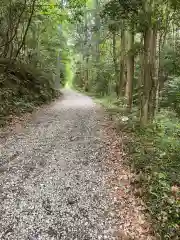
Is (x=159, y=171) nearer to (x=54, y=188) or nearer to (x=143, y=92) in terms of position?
(x=54, y=188)

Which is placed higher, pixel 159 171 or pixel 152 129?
pixel 152 129

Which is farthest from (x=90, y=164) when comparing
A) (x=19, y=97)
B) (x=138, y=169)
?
(x=19, y=97)

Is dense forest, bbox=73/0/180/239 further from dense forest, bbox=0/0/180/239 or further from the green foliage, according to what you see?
the green foliage

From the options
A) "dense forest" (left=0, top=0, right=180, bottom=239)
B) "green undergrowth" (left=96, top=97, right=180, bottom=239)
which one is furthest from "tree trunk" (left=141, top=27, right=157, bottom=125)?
"green undergrowth" (left=96, top=97, right=180, bottom=239)

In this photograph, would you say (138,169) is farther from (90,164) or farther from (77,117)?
(77,117)

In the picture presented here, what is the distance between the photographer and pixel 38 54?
69.5 feet

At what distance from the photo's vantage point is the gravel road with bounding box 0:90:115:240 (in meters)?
4.07

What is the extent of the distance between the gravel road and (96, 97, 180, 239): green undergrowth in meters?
0.81

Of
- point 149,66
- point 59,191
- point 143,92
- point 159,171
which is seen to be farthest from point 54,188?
point 149,66

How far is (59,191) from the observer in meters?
5.12

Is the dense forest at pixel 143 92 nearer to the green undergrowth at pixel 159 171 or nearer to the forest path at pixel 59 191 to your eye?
the green undergrowth at pixel 159 171

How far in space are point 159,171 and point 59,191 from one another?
7.38 feet

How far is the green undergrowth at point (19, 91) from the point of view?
1111 cm

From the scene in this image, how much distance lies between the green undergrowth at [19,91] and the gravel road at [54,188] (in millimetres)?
2802
